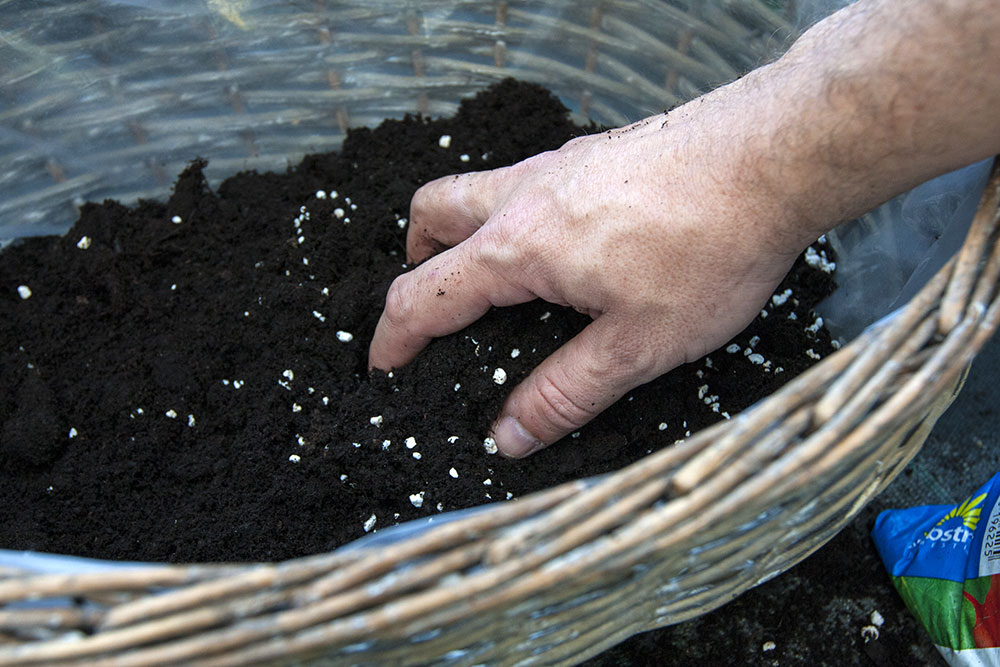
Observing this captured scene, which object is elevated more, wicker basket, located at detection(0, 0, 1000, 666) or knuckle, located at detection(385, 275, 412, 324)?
wicker basket, located at detection(0, 0, 1000, 666)

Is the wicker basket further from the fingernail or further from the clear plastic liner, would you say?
the clear plastic liner

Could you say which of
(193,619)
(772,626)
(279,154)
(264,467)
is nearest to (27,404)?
(264,467)

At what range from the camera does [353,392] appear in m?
1.14

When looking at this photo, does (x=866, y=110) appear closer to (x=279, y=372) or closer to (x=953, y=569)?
(x=953, y=569)

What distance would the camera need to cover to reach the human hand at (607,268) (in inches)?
32.1

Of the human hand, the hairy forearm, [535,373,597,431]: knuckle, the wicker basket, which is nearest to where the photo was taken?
the wicker basket

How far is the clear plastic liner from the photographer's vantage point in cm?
123

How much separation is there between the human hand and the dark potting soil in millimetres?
70

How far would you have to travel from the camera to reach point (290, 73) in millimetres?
1396

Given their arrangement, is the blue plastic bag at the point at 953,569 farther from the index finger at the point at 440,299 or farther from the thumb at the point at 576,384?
the index finger at the point at 440,299

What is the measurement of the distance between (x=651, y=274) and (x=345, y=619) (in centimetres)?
50

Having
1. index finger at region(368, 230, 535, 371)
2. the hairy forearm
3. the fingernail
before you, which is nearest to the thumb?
the fingernail

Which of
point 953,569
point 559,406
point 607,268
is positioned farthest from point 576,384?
point 953,569

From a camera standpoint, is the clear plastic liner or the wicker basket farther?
the clear plastic liner
